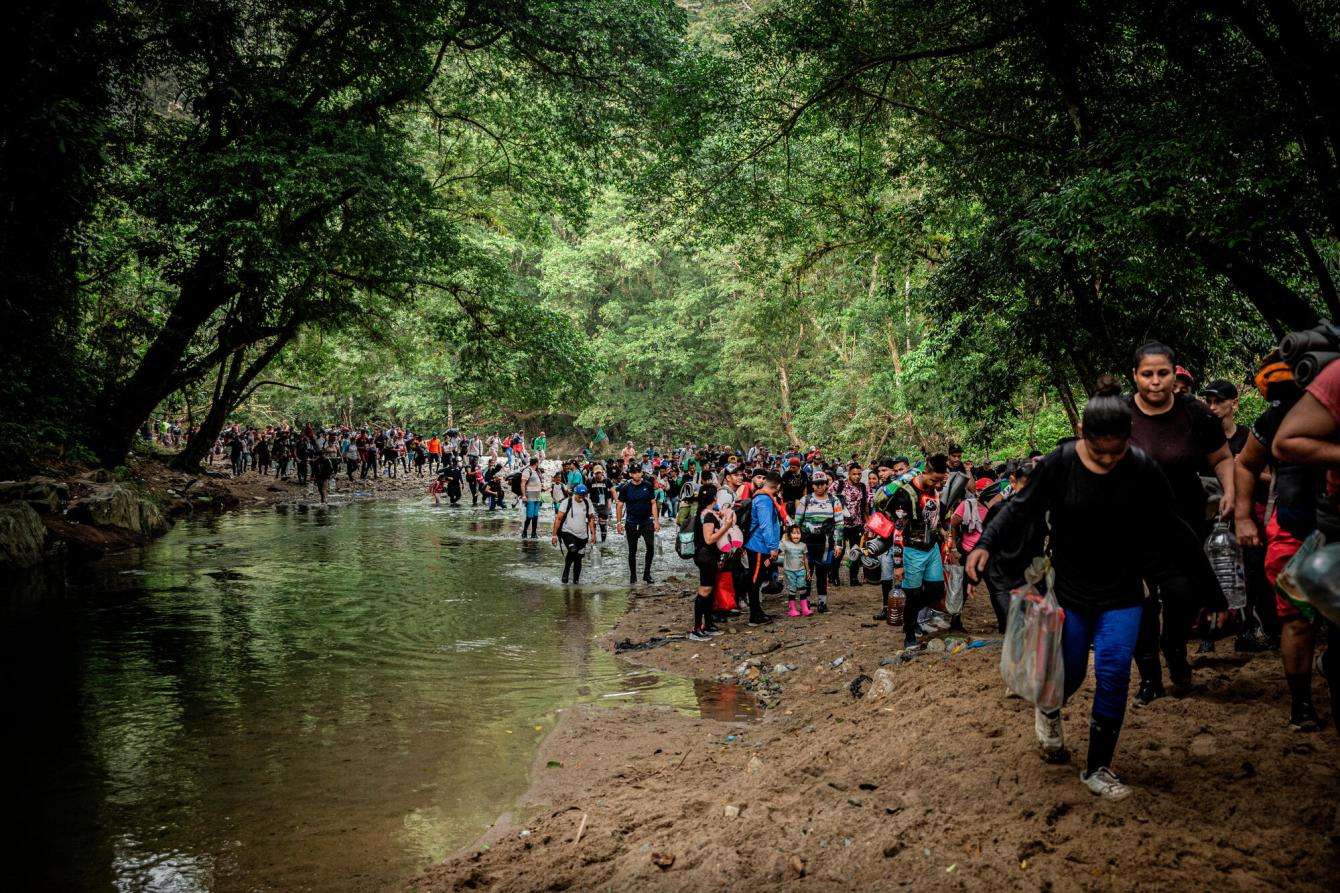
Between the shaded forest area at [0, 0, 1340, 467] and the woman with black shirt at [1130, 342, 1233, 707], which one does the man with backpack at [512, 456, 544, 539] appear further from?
the woman with black shirt at [1130, 342, 1233, 707]

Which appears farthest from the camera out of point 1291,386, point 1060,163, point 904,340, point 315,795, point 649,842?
point 904,340

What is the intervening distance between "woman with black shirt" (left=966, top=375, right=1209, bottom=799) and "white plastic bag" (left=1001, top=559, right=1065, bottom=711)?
8 centimetres

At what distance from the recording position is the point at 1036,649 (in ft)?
12.8

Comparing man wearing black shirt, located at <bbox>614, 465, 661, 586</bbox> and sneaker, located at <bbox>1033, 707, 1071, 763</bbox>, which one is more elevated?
man wearing black shirt, located at <bbox>614, 465, 661, 586</bbox>

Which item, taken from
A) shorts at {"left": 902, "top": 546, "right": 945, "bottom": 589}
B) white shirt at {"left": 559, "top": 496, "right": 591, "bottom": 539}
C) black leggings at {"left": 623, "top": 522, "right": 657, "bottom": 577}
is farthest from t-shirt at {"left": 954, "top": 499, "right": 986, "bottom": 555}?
white shirt at {"left": 559, "top": 496, "right": 591, "bottom": 539}

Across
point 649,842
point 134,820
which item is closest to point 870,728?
point 649,842

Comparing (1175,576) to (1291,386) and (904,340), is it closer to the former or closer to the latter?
(1291,386)

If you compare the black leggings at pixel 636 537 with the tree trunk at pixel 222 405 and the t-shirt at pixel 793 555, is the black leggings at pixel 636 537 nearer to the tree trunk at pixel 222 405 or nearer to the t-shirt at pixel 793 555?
the t-shirt at pixel 793 555

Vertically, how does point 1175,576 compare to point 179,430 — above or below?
below

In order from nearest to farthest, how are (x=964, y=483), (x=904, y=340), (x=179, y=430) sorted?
(x=964, y=483), (x=904, y=340), (x=179, y=430)

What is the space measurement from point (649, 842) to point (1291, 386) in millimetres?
3970

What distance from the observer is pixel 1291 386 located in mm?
3973

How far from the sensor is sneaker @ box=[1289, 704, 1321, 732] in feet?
13.7

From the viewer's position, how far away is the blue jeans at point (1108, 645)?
3738mm
